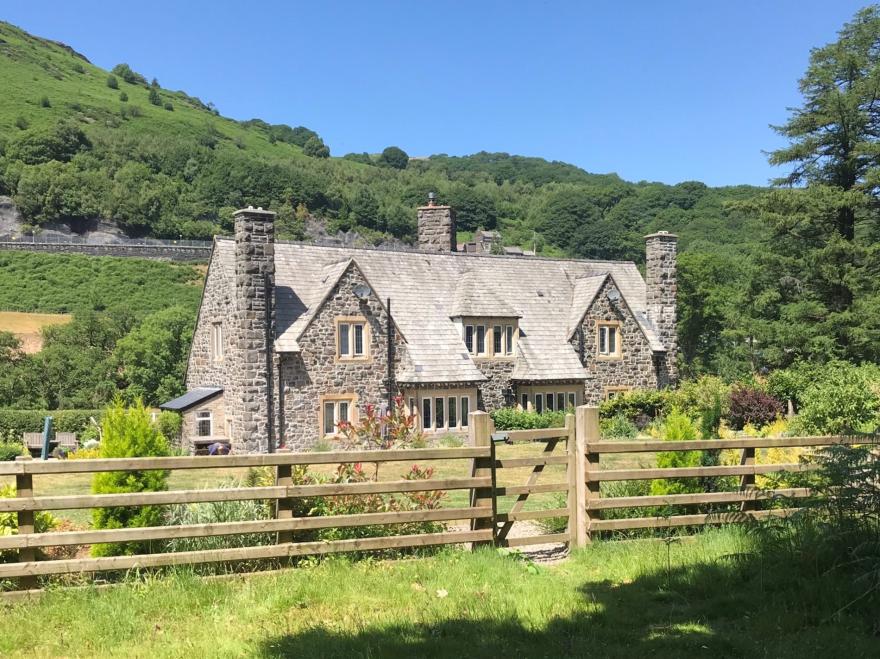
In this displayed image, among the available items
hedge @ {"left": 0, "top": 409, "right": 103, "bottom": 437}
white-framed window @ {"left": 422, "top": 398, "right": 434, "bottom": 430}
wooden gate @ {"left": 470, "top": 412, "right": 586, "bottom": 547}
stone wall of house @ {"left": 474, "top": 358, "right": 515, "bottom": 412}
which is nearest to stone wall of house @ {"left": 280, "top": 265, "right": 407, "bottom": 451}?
white-framed window @ {"left": 422, "top": 398, "right": 434, "bottom": 430}

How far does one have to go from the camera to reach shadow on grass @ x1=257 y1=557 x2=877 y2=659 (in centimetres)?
539

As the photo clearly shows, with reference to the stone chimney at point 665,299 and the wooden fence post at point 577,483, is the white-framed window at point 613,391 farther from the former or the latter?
the wooden fence post at point 577,483

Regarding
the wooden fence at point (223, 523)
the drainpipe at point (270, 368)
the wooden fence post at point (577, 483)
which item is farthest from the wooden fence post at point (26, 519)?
the drainpipe at point (270, 368)

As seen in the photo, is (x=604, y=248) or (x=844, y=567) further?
(x=604, y=248)

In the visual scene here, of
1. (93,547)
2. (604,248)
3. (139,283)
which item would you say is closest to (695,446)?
(93,547)

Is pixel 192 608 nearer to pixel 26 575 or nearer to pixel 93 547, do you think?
pixel 26 575

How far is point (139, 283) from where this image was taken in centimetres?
7319

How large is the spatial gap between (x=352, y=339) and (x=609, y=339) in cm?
1208

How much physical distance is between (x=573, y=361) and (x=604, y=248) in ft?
276

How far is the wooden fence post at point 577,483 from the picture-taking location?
8366mm

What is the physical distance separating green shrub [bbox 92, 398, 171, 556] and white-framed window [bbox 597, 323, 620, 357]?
25155 millimetres

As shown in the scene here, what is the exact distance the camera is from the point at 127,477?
883 cm

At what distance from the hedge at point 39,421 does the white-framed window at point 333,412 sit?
15.5 metres

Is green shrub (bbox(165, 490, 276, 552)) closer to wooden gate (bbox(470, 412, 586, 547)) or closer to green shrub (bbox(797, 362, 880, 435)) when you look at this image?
wooden gate (bbox(470, 412, 586, 547))
